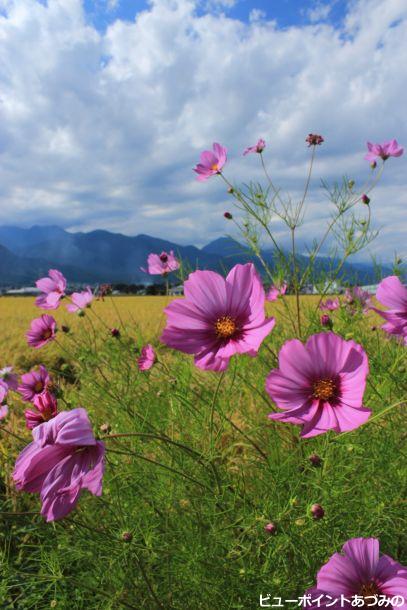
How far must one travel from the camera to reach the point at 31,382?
146 cm

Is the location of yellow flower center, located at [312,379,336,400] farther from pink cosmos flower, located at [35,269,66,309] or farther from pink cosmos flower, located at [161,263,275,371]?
pink cosmos flower, located at [35,269,66,309]

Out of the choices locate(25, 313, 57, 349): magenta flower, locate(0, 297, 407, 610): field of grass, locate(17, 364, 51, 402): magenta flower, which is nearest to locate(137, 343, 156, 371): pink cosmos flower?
locate(0, 297, 407, 610): field of grass

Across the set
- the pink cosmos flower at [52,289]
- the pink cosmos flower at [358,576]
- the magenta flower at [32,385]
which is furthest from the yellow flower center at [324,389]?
the pink cosmos flower at [52,289]

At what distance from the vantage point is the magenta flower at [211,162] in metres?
1.71

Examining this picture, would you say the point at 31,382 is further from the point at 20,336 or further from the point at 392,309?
the point at 20,336

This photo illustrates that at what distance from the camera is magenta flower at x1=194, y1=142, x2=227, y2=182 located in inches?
67.4

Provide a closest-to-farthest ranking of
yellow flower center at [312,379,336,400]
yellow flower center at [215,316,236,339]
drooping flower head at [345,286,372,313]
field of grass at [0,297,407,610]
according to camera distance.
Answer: yellow flower center at [312,379,336,400]
yellow flower center at [215,316,236,339]
field of grass at [0,297,407,610]
drooping flower head at [345,286,372,313]

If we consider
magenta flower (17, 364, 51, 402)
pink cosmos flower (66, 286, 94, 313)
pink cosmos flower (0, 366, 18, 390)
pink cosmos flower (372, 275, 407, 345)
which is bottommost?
pink cosmos flower (0, 366, 18, 390)

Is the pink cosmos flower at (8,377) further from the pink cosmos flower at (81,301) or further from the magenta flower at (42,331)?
the pink cosmos flower at (81,301)

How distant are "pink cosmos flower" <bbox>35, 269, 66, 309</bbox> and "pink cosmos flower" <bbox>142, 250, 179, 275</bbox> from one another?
40 cm

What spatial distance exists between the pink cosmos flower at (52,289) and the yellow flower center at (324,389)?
136 centimetres

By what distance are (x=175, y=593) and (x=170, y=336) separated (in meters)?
0.93

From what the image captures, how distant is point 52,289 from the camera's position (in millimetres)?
1889

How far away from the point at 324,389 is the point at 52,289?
4.95 feet
